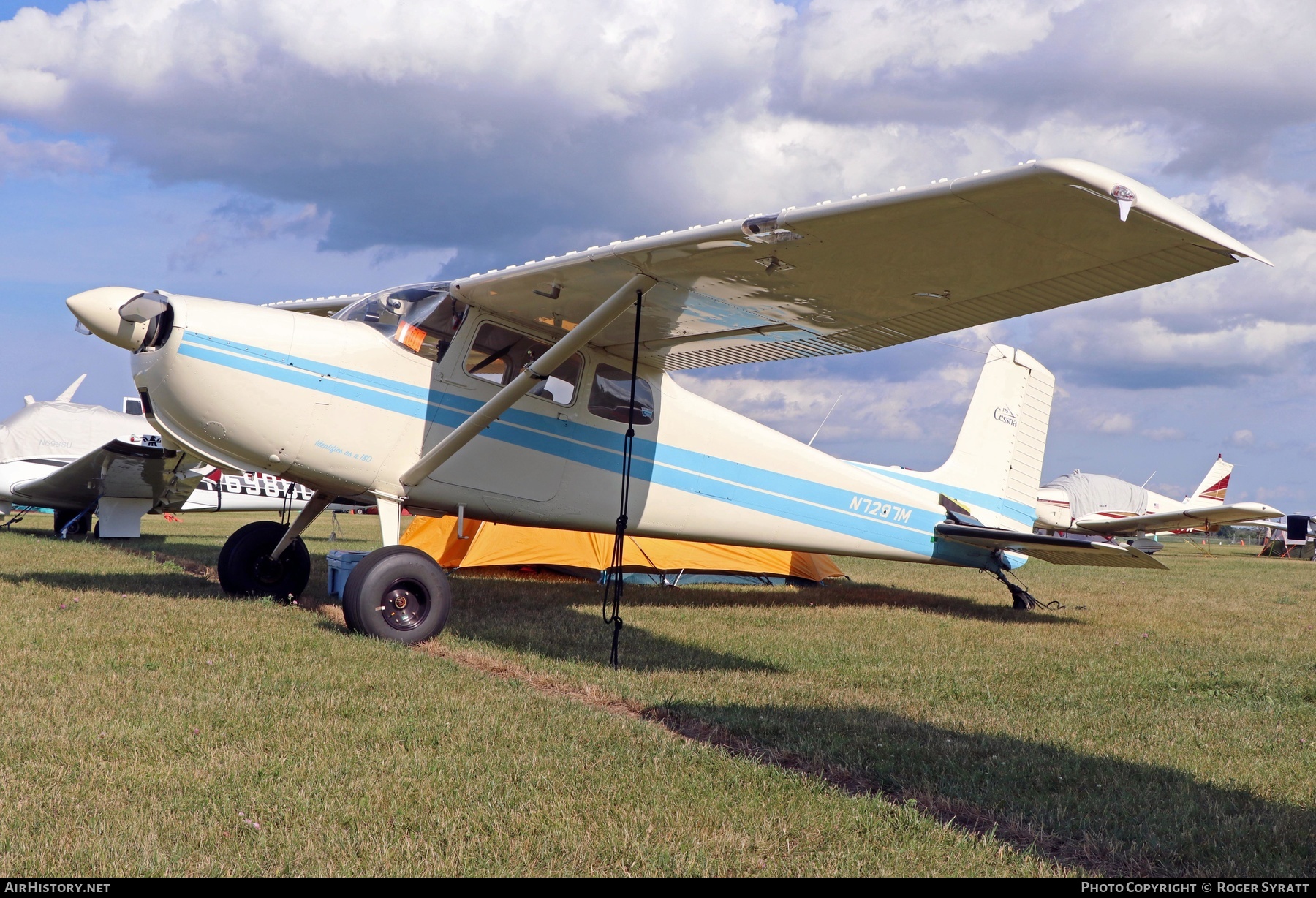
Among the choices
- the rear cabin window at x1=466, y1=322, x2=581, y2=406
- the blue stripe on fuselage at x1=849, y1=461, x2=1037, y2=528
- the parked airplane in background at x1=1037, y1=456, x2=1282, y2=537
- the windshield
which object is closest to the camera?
the windshield

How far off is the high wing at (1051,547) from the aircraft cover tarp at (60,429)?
1584 cm

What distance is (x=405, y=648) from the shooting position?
617 centimetres

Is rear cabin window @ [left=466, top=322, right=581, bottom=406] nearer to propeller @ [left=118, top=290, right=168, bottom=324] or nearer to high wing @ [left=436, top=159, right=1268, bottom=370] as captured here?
high wing @ [left=436, top=159, right=1268, bottom=370]

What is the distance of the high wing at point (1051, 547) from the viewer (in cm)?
945

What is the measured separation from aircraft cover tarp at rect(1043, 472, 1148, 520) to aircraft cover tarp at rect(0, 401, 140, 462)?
50801 mm

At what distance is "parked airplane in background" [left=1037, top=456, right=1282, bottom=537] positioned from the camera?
20.3m

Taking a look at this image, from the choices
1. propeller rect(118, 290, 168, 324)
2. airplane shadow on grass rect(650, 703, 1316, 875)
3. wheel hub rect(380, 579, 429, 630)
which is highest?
propeller rect(118, 290, 168, 324)

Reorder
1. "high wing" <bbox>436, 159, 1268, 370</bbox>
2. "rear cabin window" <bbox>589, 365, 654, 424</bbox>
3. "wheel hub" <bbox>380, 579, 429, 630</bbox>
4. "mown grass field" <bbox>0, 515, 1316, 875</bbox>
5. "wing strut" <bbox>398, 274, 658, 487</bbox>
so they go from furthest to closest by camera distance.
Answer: "rear cabin window" <bbox>589, 365, 654, 424</bbox>, "wheel hub" <bbox>380, 579, 429, 630</bbox>, "wing strut" <bbox>398, 274, 658, 487</bbox>, "high wing" <bbox>436, 159, 1268, 370</bbox>, "mown grass field" <bbox>0, 515, 1316, 875</bbox>

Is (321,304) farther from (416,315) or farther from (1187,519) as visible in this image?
(1187,519)

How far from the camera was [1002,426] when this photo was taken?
37.3ft

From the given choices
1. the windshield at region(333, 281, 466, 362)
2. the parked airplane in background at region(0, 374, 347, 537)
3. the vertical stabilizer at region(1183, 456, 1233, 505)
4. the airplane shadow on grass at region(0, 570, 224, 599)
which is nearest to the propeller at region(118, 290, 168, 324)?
the windshield at region(333, 281, 466, 362)

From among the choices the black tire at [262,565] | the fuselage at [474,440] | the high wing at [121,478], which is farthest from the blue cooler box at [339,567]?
the high wing at [121,478]

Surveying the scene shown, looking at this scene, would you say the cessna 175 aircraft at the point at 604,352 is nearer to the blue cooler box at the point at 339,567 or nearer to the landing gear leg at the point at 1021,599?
the blue cooler box at the point at 339,567

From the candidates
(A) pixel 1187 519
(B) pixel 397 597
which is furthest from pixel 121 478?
(A) pixel 1187 519
